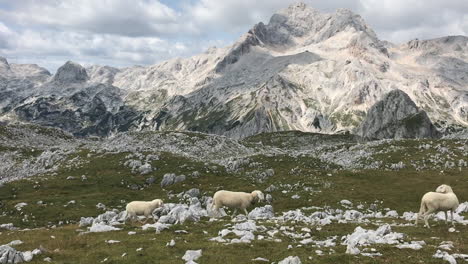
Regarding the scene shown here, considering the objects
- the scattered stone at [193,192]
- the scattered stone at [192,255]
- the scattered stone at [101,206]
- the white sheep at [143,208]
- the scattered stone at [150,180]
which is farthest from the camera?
the scattered stone at [150,180]

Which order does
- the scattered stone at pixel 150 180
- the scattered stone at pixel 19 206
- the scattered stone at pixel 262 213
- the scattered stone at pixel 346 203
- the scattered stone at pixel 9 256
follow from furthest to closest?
the scattered stone at pixel 150 180
the scattered stone at pixel 19 206
the scattered stone at pixel 346 203
the scattered stone at pixel 262 213
the scattered stone at pixel 9 256

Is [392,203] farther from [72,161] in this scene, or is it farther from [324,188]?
[72,161]

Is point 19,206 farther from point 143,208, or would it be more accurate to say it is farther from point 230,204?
point 230,204

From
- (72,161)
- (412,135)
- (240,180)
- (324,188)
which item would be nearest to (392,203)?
(324,188)

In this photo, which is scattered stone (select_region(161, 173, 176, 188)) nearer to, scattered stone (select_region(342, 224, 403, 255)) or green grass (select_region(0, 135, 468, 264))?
green grass (select_region(0, 135, 468, 264))

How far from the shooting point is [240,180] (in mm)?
73500

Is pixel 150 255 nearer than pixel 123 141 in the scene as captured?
Yes

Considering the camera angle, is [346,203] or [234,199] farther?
[346,203]

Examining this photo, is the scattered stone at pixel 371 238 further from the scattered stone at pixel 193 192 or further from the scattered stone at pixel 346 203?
the scattered stone at pixel 193 192

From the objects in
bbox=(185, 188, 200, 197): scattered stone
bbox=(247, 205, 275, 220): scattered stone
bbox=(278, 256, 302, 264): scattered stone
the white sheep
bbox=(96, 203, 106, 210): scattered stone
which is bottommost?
bbox=(96, 203, 106, 210): scattered stone

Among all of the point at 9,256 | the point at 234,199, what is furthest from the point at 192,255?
the point at 234,199

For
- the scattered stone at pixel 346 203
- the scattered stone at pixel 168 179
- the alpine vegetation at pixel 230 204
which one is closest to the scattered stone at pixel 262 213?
the alpine vegetation at pixel 230 204

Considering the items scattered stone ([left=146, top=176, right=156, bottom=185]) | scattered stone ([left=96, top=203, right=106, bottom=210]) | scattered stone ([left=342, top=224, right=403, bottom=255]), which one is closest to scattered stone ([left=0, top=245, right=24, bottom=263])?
scattered stone ([left=342, top=224, right=403, bottom=255])

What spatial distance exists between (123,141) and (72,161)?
52.3 meters
